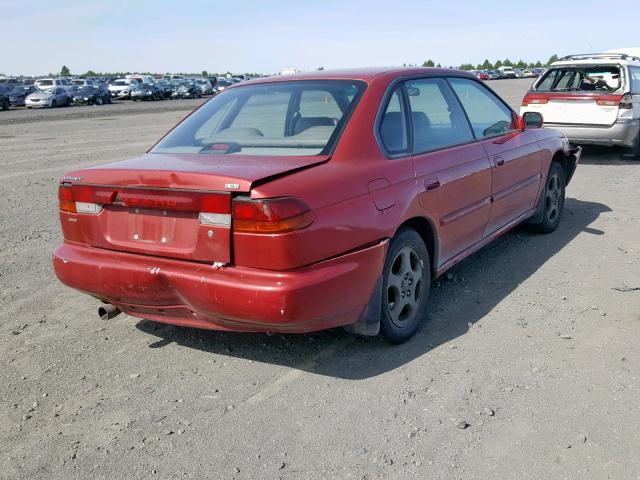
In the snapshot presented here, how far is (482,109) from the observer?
5.18m

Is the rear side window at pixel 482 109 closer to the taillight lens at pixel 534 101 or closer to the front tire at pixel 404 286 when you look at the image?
the front tire at pixel 404 286

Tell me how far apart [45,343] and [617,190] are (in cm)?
752

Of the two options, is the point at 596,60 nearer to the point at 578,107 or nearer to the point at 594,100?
the point at 594,100

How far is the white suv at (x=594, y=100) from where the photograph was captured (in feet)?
34.6

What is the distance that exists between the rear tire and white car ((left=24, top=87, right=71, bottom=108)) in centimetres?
3552

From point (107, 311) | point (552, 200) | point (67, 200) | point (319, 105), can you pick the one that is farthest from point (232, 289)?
point (552, 200)

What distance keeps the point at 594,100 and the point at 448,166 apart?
24.9 ft

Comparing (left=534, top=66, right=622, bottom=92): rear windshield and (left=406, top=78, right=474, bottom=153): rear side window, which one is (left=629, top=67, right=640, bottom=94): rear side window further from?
(left=406, top=78, right=474, bottom=153): rear side window

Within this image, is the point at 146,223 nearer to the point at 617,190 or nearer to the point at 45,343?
the point at 45,343

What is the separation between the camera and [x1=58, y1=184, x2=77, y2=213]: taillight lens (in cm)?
377

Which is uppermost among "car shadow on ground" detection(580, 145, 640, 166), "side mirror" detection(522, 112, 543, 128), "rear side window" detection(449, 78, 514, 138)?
"rear side window" detection(449, 78, 514, 138)

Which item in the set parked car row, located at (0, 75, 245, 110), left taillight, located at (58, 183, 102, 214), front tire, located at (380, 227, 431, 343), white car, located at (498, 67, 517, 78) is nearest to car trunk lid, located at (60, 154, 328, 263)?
left taillight, located at (58, 183, 102, 214)

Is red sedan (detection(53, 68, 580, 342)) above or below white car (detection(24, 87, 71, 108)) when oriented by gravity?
above

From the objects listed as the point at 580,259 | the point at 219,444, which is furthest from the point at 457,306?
the point at 219,444
